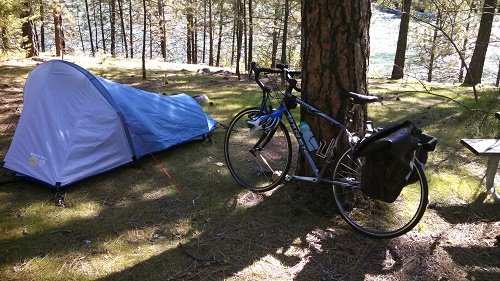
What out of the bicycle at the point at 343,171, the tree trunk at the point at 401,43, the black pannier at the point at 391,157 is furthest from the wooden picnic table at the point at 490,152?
the tree trunk at the point at 401,43

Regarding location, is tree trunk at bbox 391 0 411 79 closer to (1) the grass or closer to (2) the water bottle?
(1) the grass

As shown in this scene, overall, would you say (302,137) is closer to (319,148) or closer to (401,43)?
(319,148)

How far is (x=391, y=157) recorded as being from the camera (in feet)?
7.59

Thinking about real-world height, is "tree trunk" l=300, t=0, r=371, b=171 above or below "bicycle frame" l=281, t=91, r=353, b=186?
above

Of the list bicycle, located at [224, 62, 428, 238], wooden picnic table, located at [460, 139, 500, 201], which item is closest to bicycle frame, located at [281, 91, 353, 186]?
bicycle, located at [224, 62, 428, 238]

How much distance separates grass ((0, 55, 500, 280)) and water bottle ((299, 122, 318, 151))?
51 cm

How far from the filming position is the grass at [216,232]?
97.3 inches

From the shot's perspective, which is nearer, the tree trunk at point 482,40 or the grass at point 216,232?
the grass at point 216,232

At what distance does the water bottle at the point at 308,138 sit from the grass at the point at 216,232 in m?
0.51

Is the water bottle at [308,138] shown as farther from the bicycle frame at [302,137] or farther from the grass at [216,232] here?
the grass at [216,232]

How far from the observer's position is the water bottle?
3037 millimetres

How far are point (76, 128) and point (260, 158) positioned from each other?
200cm

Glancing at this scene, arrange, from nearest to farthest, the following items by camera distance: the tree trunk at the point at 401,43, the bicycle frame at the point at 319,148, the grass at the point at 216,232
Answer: the grass at the point at 216,232, the bicycle frame at the point at 319,148, the tree trunk at the point at 401,43

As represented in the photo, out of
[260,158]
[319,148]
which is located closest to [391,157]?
[319,148]
